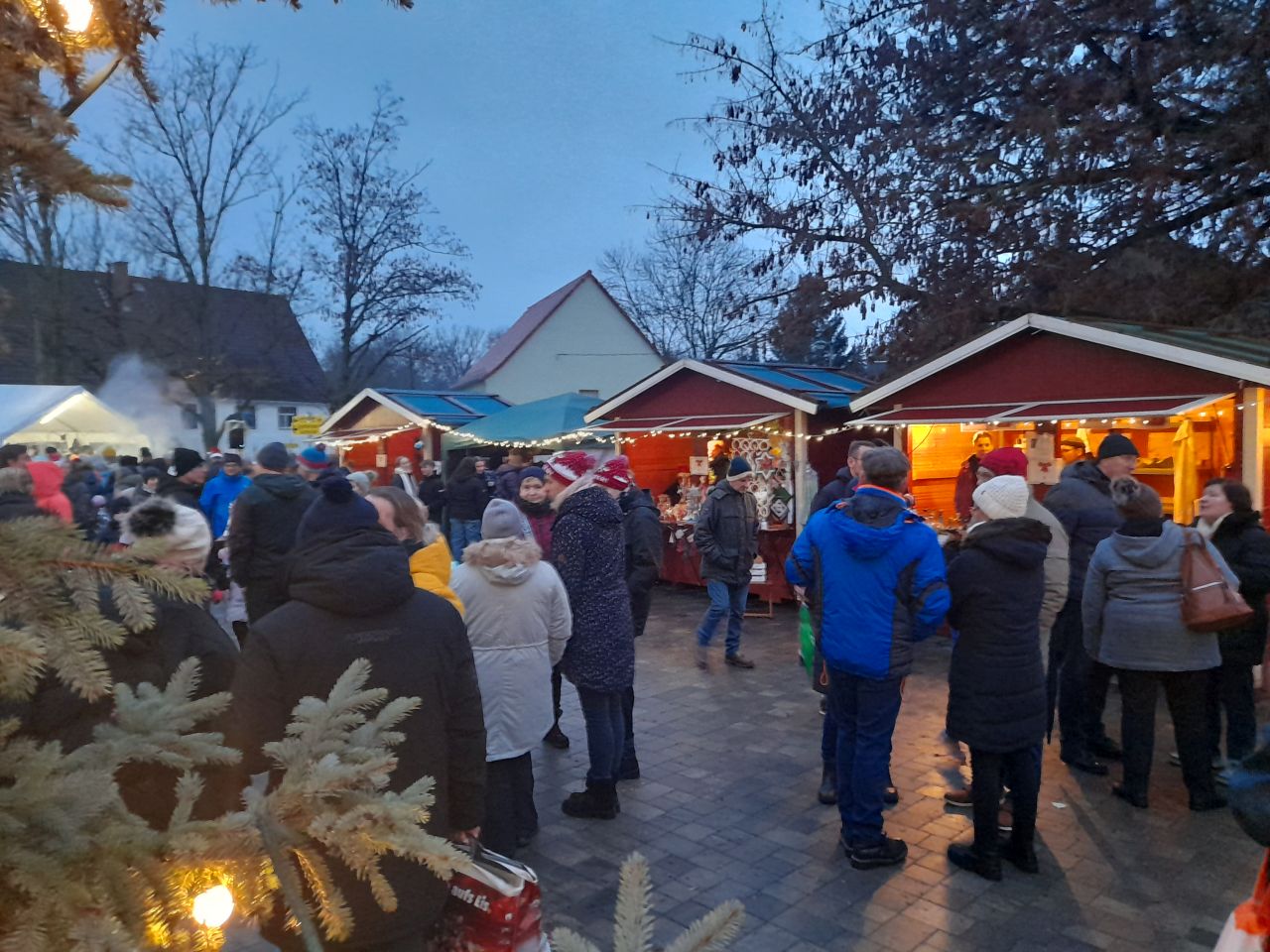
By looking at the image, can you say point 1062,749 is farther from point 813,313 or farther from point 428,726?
point 813,313

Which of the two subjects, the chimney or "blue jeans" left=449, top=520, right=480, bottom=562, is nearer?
"blue jeans" left=449, top=520, right=480, bottom=562

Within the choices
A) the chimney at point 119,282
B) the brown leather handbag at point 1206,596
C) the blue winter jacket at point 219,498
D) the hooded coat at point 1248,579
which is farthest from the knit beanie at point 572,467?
the chimney at point 119,282

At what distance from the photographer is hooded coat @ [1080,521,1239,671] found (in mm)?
4469

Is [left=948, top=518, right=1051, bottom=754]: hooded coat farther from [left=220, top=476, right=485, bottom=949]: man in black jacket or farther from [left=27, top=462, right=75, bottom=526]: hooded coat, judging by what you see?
[left=27, top=462, right=75, bottom=526]: hooded coat

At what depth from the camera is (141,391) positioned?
23359mm

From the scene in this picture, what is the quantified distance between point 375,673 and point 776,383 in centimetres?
1007

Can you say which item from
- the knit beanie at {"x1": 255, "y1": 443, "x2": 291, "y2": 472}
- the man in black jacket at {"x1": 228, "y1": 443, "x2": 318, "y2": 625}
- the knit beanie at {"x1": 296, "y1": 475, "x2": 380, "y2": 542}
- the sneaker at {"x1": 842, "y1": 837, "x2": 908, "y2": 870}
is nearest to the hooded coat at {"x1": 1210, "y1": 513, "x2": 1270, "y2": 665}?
the sneaker at {"x1": 842, "y1": 837, "x2": 908, "y2": 870}

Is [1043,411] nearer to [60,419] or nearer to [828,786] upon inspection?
[828,786]

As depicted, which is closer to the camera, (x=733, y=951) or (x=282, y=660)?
(x=282, y=660)

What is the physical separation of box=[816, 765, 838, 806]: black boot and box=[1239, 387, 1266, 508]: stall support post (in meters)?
5.33

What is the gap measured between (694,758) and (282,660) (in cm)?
387

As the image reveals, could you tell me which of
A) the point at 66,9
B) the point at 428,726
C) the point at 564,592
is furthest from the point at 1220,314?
the point at 66,9

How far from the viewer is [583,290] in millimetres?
33844

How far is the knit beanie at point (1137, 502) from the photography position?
4.52 metres
